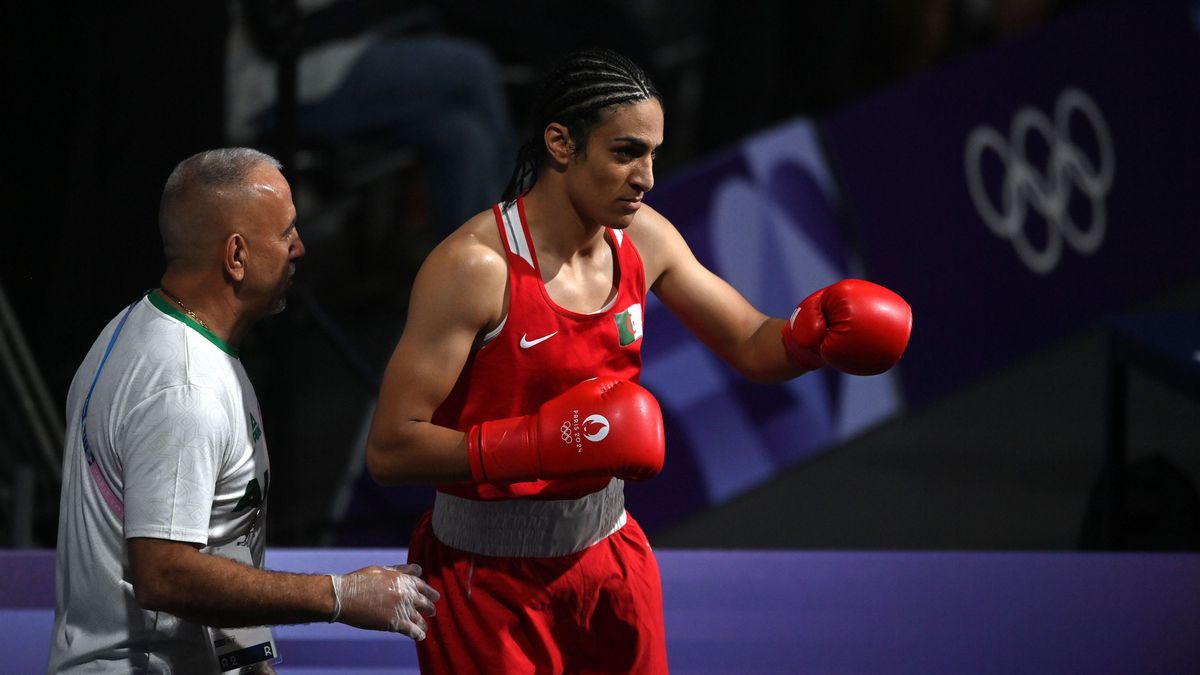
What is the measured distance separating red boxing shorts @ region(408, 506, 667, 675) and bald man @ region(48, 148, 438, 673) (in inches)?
10.5

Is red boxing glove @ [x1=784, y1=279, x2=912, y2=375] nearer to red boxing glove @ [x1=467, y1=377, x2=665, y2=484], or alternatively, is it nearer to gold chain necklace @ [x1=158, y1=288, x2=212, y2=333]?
red boxing glove @ [x1=467, y1=377, x2=665, y2=484]

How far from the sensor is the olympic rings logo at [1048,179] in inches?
195

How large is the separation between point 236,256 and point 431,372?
0.30 metres

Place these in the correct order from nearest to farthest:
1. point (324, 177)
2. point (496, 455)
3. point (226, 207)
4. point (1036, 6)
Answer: point (226, 207), point (496, 455), point (324, 177), point (1036, 6)

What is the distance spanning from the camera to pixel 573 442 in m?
1.87

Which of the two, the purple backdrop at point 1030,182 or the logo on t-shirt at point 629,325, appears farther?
the purple backdrop at point 1030,182

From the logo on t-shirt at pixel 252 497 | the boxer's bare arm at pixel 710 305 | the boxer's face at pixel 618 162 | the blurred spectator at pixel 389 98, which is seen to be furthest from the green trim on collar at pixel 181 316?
the blurred spectator at pixel 389 98

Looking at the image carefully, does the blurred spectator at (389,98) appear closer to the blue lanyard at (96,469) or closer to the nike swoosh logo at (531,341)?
the nike swoosh logo at (531,341)

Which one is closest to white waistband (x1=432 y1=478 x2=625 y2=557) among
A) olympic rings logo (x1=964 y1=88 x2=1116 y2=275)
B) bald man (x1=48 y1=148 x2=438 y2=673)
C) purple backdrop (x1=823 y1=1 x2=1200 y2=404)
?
bald man (x1=48 y1=148 x2=438 y2=673)

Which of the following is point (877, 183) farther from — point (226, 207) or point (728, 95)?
point (226, 207)

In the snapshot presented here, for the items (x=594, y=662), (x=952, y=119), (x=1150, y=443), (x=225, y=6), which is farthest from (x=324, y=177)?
(x=594, y=662)

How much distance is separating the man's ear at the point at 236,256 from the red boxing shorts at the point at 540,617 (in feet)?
1.83

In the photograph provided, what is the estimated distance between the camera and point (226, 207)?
1.75 meters

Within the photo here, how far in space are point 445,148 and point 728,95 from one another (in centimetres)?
161
